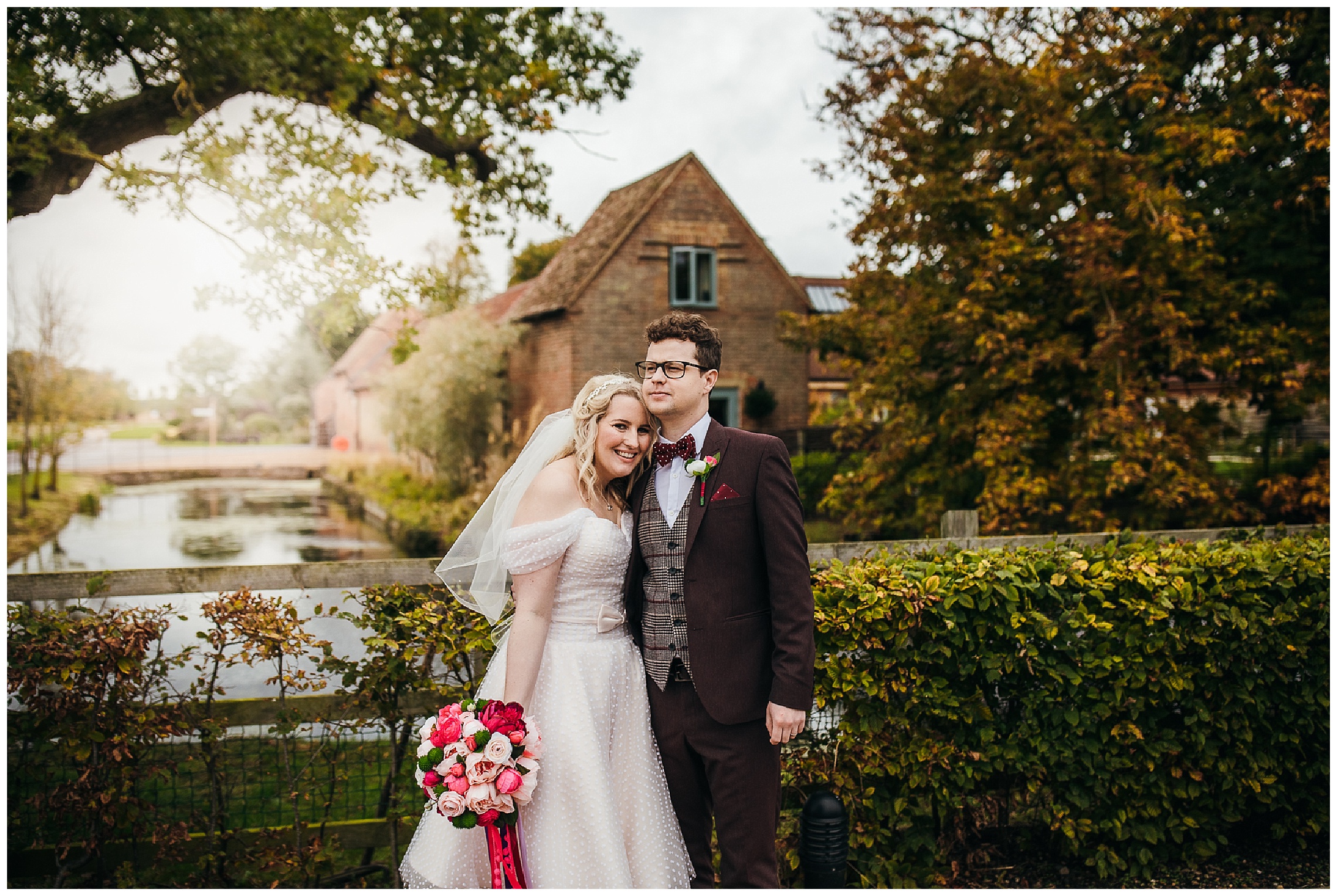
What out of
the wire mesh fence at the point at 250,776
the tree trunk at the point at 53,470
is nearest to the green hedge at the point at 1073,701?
the wire mesh fence at the point at 250,776

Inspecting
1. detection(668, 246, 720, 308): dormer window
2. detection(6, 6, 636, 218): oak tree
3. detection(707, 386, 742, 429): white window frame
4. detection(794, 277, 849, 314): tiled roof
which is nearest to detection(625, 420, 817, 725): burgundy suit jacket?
detection(6, 6, 636, 218): oak tree

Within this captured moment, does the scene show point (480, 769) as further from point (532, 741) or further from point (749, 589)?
point (749, 589)

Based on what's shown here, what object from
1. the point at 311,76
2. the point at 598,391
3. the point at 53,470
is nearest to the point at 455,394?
the point at 53,470

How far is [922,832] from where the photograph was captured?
3721 millimetres

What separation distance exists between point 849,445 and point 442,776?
11.0 m

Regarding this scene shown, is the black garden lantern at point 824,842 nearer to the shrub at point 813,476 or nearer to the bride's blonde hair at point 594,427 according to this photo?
the bride's blonde hair at point 594,427

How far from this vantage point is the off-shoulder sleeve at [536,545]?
2.82m

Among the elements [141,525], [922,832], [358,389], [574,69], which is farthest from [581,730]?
[358,389]

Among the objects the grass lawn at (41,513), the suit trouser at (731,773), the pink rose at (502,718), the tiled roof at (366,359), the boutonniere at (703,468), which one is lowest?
the grass lawn at (41,513)

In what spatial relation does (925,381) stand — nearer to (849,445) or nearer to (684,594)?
(849,445)

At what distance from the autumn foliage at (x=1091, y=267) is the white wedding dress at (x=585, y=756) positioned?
7768mm

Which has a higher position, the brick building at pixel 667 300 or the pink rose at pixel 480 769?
the brick building at pixel 667 300

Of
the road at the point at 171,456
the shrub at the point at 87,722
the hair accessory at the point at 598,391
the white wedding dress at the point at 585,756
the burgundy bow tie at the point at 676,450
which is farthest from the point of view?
the road at the point at 171,456

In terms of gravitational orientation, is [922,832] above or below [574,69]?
below
